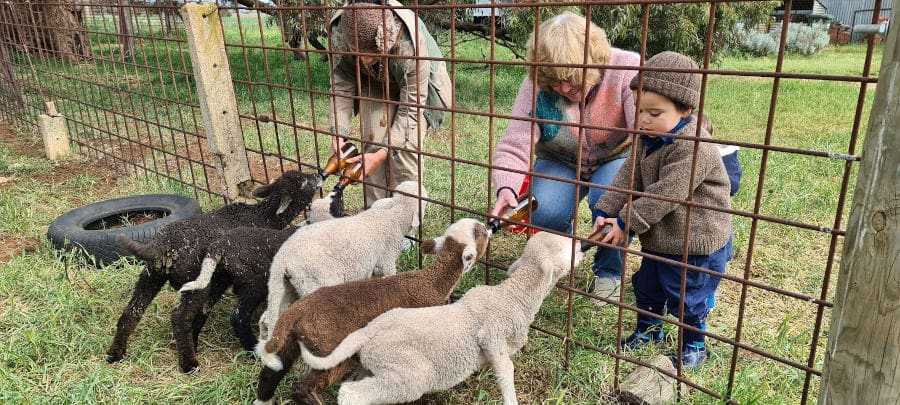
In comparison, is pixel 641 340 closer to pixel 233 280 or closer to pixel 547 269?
pixel 547 269

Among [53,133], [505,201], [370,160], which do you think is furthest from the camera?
[53,133]

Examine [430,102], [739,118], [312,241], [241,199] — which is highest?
[430,102]

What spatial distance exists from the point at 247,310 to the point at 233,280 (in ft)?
0.58

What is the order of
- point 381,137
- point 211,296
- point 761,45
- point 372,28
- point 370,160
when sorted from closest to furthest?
point 211,296 < point 372,28 < point 370,160 < point 381,137 < point 761,45

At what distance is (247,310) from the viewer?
9.71 ft

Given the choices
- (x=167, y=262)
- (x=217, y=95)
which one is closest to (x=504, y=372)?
(x=167, y=262)

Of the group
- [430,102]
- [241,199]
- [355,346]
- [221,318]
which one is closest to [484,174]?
[430,102]

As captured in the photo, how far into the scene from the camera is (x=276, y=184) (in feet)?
11.9

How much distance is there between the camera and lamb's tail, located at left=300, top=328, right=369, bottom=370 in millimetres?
2301

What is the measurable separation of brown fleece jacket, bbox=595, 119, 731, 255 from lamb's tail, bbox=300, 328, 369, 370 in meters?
1.30

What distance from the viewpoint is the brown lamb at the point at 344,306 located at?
236cm

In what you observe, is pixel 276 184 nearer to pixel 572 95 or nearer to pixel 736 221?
pixel 572 95

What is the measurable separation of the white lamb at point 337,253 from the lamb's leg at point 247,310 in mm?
181

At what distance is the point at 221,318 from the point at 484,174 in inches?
138
